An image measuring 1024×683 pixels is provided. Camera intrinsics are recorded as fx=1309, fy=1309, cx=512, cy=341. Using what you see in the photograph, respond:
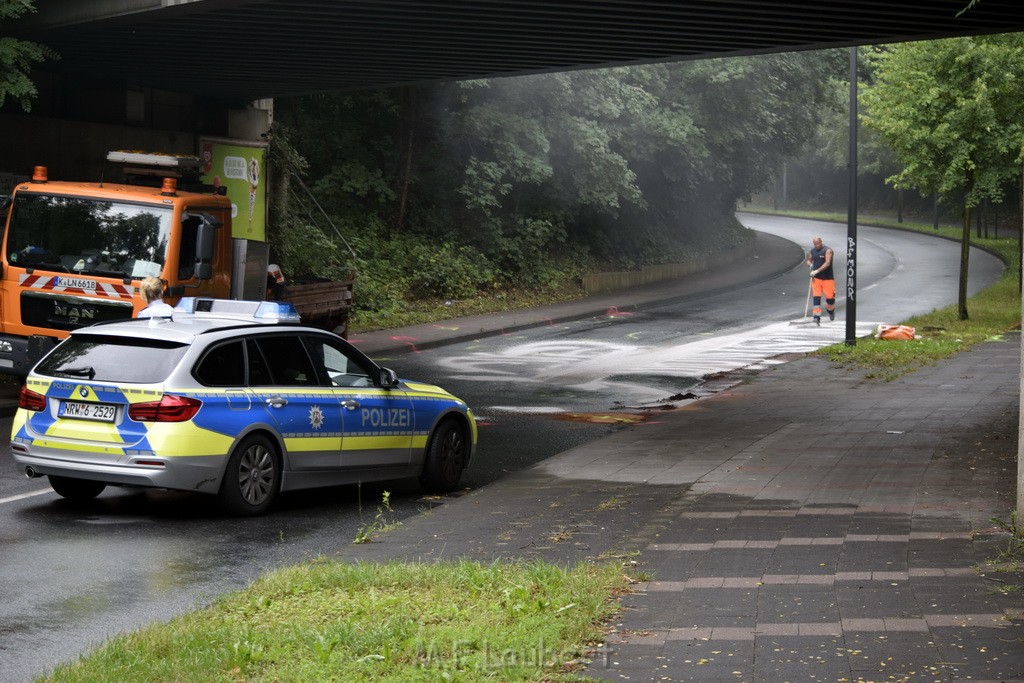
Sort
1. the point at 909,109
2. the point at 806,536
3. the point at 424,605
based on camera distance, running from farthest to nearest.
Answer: the point at 909,109 → the point at 806,536 → the point at 424,605

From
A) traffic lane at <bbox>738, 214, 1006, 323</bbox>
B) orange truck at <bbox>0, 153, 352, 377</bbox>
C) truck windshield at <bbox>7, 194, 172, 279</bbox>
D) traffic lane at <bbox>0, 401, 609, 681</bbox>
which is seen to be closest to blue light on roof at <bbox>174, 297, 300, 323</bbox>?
traffic lane at <bbox>0, 401, 609, 681</bbox>

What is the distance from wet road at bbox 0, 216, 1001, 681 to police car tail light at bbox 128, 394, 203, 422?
787mm

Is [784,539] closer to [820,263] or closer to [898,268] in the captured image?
[820,263]

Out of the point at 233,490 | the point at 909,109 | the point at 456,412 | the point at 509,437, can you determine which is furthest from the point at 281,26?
the point at 909,109

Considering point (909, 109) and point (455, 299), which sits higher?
point (909, 109)

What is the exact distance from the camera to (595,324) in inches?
1201

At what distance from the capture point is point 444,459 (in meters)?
11.5

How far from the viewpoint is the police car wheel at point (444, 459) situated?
11375mm

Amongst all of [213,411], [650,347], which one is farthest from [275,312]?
[650,347]

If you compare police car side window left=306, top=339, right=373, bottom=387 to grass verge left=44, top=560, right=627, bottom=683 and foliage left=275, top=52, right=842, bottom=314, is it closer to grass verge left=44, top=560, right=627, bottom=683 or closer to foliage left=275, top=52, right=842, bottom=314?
grass verge left=44, top=560, right=627, bottom=683

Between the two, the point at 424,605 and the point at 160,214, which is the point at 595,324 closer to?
the point at 160,214

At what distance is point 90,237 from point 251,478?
6.04 metres

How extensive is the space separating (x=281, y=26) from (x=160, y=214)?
3948 millimetres

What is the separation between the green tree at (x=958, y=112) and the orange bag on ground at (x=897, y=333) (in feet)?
9.67
